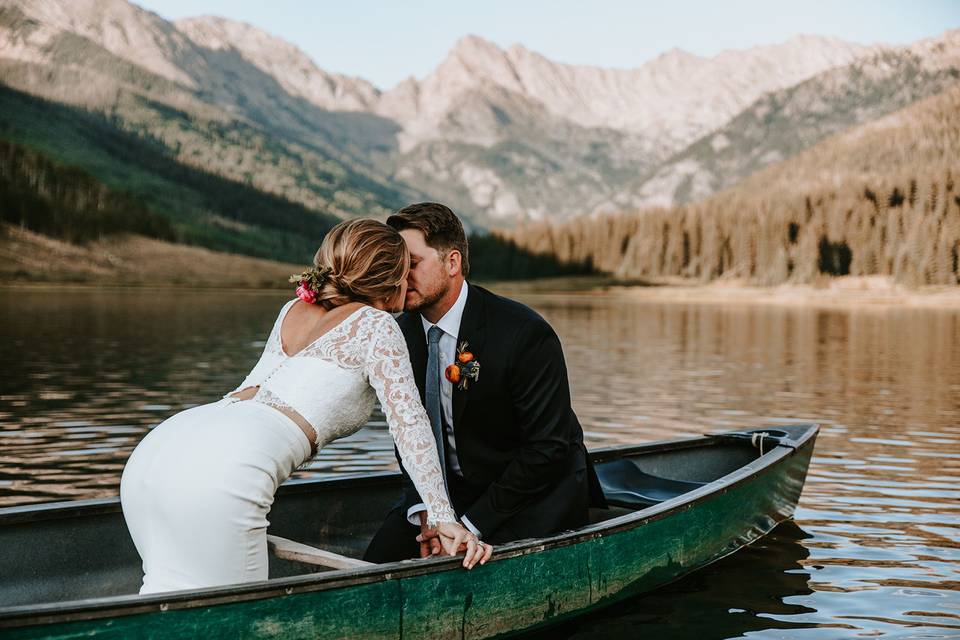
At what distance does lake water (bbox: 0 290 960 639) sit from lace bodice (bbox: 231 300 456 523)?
310 centimetres

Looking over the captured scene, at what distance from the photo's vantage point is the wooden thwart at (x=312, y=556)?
668cm

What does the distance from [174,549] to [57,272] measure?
5987 inches

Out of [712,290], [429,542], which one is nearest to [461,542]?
[429,542]

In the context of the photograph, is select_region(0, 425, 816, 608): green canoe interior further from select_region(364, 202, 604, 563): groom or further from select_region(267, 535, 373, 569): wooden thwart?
select_region(364, 202, 604, 563): groom

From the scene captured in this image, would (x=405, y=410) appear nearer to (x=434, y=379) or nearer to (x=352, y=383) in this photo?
(x=352, y=383)

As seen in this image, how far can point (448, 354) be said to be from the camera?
694 cm

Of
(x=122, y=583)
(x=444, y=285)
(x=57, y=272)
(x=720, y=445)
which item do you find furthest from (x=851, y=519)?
(x=57, y=272)

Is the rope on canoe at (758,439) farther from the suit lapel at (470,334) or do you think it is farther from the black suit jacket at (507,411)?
the suit lapel at (470,334)

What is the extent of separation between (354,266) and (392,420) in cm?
93

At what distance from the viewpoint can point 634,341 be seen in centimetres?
4516

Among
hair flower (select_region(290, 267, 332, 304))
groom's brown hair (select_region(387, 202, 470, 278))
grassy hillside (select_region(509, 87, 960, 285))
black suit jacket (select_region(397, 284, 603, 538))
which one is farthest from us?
grassy hillside (select_region(509, 87, 960, 285))

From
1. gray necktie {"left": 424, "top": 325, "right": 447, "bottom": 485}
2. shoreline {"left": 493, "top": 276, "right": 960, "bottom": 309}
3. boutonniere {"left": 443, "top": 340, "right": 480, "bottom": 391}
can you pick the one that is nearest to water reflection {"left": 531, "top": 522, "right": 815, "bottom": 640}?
gray necktie {"left": 424, "top": 325, "right": 447, "bottom": 485}

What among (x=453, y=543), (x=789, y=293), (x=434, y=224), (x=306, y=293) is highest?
(x=789, y=293)

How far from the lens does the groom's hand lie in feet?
22.0
